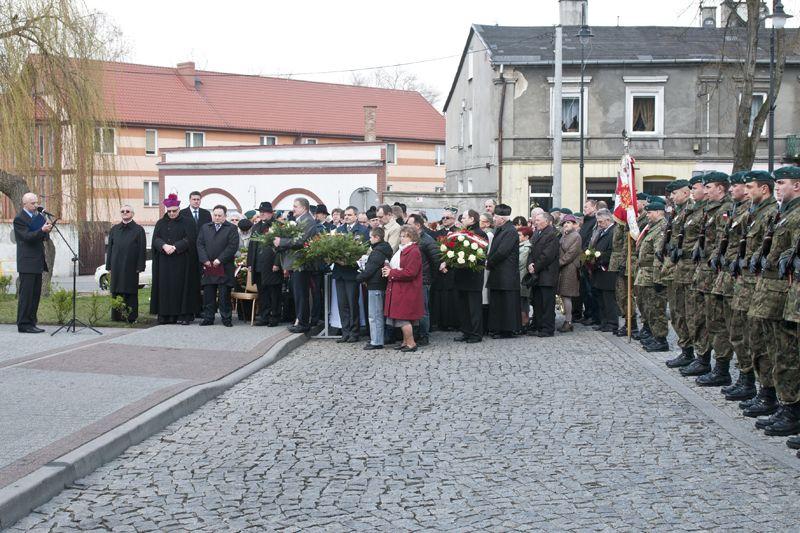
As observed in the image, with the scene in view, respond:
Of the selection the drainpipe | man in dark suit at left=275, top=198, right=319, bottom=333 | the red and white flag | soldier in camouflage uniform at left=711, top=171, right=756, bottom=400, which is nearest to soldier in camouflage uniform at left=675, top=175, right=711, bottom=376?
soldier in camouflage uniform at left=711, top=171, right=756, bottom=400

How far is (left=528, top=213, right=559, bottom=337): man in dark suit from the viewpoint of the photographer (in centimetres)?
1659

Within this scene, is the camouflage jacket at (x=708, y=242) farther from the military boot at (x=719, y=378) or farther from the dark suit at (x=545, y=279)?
the dark suit at (x=545, y=279)

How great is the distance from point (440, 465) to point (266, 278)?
9543 mm

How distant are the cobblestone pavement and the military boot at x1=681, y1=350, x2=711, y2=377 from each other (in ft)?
1.49

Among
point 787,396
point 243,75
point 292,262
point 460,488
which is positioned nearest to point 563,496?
point 460,488

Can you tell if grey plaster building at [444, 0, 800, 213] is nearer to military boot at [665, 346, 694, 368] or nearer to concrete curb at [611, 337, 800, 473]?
concrete curb at [611, 337, 800, 473]

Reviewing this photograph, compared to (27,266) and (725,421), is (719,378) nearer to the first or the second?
(725,421)

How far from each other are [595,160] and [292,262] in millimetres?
25189

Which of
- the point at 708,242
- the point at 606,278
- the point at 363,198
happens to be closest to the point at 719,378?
the point at 708,242

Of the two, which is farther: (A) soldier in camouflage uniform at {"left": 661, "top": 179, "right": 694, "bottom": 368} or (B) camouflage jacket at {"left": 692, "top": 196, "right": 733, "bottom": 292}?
(A) soldier in camouflage uniform at {"left": 661, "top": 179, "right": 694, "bottom": 368}

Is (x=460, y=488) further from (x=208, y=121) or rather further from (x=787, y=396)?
(x=208, y=121)

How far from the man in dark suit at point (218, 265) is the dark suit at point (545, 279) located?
16.2 ft

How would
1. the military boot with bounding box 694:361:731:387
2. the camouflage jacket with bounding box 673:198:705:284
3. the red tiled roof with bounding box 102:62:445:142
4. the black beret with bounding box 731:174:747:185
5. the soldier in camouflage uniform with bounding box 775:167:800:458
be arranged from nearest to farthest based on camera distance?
the soldier in camouflage uniform with bounding box 775:167:800:458
the black beret with bounding box 731:174:747:185
the military boot with bounding box 694:361:731:387
the camouflage jacket with bounding box 673:198:705:284
the red tiled roof with bounding box 102:62:445:142

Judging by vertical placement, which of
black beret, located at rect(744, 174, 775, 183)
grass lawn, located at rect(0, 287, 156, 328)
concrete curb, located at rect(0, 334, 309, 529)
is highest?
black beret, located at rect(744, 174, 775, 183)
